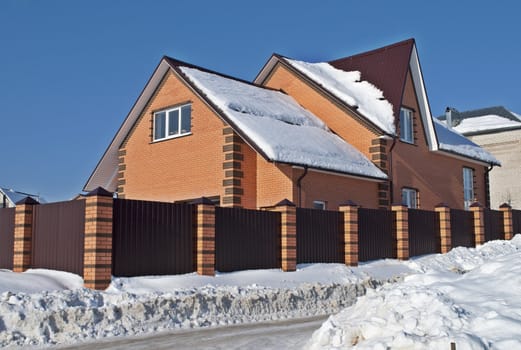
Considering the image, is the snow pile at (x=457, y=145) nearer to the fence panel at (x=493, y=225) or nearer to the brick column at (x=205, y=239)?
the fence panel at (x=493, y=225)

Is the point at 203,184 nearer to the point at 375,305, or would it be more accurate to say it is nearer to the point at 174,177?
the point at 174,177

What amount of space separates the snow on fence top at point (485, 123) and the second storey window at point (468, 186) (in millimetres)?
16586

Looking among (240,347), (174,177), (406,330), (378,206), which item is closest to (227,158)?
(174,177)

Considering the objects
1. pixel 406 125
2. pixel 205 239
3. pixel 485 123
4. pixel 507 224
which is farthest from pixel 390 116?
pixel 485 123

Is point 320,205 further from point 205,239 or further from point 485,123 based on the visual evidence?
point 485,123

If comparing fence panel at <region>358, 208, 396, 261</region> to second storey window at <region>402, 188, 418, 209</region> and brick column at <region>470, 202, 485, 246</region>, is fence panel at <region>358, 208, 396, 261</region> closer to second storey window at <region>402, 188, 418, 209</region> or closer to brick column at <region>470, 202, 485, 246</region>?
second storey window at <region>402, 188, 418, 209</region>

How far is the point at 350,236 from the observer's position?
16.8 metres

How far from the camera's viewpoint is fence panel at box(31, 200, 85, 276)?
40.3 ft

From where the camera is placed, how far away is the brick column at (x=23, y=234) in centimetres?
1357

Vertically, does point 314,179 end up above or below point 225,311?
above

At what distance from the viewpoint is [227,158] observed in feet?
58.8

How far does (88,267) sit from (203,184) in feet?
24.1

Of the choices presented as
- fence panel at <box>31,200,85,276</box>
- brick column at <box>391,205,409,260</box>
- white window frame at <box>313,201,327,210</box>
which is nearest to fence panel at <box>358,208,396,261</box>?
brick column at <box>391,205,409,260</box>

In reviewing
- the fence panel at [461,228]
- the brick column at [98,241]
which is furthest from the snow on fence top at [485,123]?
the brick column at [98,241]
